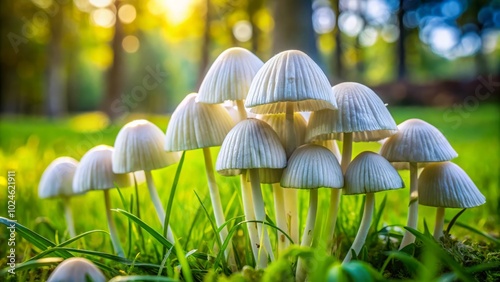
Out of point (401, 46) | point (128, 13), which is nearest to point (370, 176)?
point (128, 13)

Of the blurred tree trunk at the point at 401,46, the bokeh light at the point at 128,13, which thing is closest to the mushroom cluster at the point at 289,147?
the bokeh light at the point at 128,13

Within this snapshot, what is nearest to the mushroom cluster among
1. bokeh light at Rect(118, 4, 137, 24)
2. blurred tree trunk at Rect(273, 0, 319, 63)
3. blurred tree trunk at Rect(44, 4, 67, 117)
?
blurred tree trunk at Rect(273, 0, 319, 63)

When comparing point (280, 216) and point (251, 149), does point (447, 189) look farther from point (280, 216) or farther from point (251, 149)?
point (251, 149)

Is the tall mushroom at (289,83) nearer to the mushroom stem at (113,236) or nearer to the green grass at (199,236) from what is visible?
the green grass at (199,236)

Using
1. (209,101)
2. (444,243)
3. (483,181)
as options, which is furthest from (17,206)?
(483,181)

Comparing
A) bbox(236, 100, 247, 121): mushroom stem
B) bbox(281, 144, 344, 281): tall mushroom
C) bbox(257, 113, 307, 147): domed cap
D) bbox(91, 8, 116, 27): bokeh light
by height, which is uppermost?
bbox(91, 8, 116, 27): bokeh light

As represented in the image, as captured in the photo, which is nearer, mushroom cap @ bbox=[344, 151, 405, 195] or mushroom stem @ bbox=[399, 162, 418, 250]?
mushroom cap @ bbox=[344, 151, 405, 195]

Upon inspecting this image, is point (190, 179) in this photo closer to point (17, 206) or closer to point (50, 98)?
point (17, 206)

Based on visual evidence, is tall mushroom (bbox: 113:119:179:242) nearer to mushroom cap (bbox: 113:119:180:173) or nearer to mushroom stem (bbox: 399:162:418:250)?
mushroom cap (bbox: 113:119:180:173)
